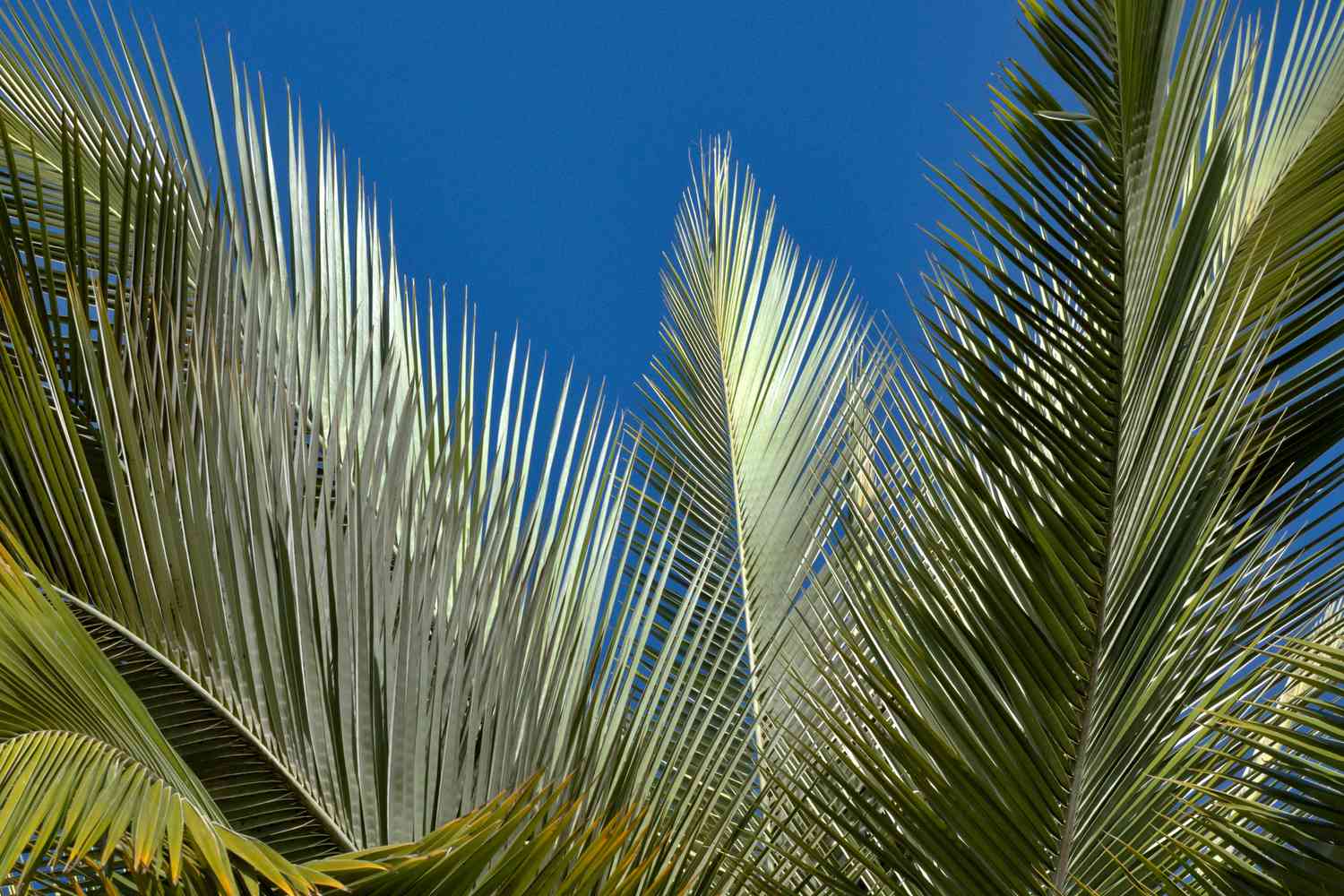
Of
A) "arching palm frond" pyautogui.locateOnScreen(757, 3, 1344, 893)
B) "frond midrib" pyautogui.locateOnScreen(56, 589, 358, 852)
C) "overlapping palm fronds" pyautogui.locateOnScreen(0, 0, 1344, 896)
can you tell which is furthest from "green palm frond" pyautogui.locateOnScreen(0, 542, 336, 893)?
"arching palm frond" pyautogui.locateOnScreen(757, 3, 1344, 893)

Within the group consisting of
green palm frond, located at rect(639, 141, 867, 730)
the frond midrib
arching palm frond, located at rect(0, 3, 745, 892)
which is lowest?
the frond midrib

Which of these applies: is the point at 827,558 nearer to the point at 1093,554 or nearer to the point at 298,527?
the point at 1093,554

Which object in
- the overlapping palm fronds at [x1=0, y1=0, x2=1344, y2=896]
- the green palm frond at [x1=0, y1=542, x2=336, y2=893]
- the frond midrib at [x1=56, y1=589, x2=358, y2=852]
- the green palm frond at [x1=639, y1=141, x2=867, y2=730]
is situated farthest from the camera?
the green palm frond at [x1=639, y1=141, x2=867, y2=730]

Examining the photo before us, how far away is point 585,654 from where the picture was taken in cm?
228

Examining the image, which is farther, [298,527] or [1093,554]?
[298,527]

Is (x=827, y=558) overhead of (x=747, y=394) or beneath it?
beneath

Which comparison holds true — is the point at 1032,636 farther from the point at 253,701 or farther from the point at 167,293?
the point at 167,293

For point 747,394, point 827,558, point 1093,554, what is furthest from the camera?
point 747,394

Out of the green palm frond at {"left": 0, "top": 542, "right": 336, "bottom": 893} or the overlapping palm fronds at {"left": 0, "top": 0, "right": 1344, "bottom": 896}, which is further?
the overlapping palm fronds at {"left": 0, "top": 0, "right": 1344, "bottom": 896}

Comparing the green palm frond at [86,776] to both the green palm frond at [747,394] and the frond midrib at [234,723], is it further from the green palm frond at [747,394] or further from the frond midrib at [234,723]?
the green palm frond at [747,394]

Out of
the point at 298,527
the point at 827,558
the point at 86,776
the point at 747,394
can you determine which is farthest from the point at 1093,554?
the point at 747,394

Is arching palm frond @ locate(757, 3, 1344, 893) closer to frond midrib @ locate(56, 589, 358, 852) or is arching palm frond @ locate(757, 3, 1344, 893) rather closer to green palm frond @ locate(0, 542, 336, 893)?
frond midrib @ locate(56, 589, 358, 852)

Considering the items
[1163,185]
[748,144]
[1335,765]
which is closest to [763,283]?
[1163,185]

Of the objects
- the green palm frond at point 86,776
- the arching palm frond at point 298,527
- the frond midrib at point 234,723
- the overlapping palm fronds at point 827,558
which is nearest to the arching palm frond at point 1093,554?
the overlapping palm fronds at point 827,558
